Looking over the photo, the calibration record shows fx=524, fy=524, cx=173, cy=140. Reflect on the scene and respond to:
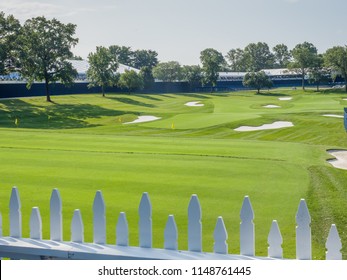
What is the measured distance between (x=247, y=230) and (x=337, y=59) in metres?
101

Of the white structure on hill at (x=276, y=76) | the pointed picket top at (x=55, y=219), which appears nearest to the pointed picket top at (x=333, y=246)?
the pointed picket top at (x=55, y=219)

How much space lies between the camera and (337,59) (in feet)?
331

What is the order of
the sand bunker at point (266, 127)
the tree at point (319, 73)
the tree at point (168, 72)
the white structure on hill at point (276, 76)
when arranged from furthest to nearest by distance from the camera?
1. the white structure on hill at point (276, 76)
2. the tree at point (168, 72)
3. the tree at point (319, 73)
4. the sand bunker at point (266, 127)

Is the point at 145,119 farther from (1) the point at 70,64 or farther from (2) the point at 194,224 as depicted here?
(2) the point at 194,224

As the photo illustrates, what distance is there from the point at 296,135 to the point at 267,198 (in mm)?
20187

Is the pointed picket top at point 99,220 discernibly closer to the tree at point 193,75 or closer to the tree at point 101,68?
the tree at point 101,68

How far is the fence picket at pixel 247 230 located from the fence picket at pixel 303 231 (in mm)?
481

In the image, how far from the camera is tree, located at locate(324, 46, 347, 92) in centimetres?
10056

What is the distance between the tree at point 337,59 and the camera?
330 feet

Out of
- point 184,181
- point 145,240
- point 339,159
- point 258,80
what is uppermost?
point 258,80

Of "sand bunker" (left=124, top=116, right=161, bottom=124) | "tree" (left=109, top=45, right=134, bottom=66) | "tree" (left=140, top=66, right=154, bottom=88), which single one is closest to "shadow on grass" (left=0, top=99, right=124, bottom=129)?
"sand bunker" (left=124, top=116, right=161, bottom=124)

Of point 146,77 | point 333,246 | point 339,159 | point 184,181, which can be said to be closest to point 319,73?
point 146,77

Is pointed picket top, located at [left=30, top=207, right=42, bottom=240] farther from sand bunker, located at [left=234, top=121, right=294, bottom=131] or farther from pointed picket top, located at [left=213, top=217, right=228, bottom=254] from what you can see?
sand bunker, located at [left=234, top=121, right=294, bottom=131]

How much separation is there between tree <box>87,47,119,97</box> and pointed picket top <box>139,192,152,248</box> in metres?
75.2
